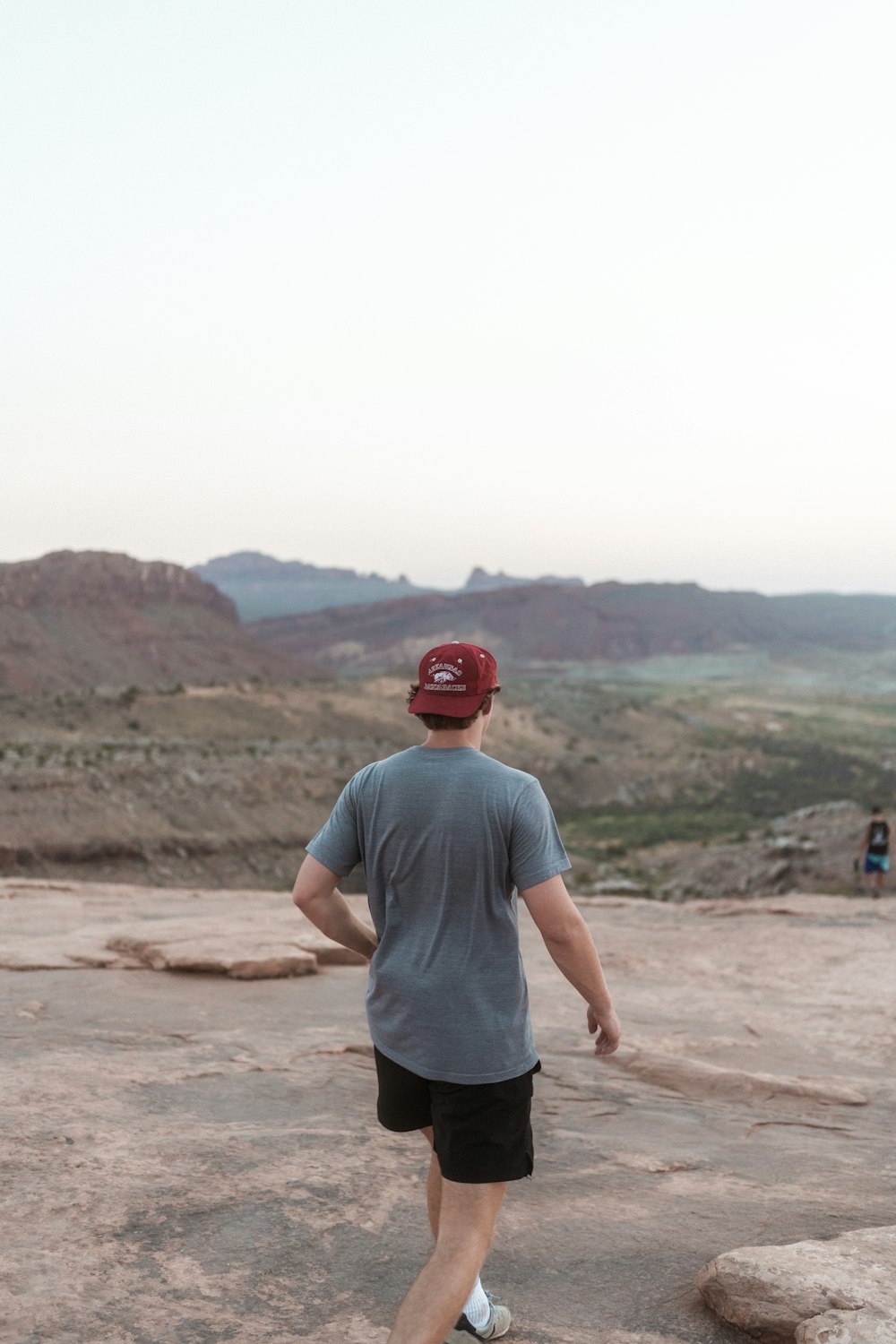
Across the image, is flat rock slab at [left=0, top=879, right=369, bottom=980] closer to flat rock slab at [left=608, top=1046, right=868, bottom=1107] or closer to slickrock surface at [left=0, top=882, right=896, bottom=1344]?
slickrock surface at [left=0, top=882, right=896, bottom=1344]

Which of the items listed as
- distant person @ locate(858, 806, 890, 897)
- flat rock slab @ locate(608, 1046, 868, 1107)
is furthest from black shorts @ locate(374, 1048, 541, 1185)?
distant person @ locate(858, 806, 890, 897)

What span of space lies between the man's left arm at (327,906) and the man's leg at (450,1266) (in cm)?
70

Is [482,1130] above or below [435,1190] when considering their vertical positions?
above

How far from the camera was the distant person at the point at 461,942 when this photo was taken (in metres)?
2.75

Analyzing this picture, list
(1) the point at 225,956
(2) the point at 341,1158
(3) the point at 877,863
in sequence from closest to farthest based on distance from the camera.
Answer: (2) the point at 341,1158 < (1) the point at 225,956 < (3) the point at 877,863

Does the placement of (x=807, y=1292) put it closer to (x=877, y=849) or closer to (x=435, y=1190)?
(x=435, y=1190)

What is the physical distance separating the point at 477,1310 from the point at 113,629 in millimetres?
96638

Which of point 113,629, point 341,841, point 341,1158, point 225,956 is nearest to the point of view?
point 341,841

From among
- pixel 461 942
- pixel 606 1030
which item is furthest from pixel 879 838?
pixel 461 942

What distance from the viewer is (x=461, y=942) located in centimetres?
281

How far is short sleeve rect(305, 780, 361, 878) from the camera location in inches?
116

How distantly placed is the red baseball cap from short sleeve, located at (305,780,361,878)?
333 mm

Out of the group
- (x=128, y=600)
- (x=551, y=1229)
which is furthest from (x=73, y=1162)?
(x=128, y=600)

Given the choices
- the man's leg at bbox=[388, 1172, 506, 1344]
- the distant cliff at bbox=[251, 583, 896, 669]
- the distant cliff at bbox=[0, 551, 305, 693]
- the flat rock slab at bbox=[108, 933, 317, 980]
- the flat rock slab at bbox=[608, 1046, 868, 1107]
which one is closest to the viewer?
the man's leg at bbox=[388, 1172, 506, 1344]
